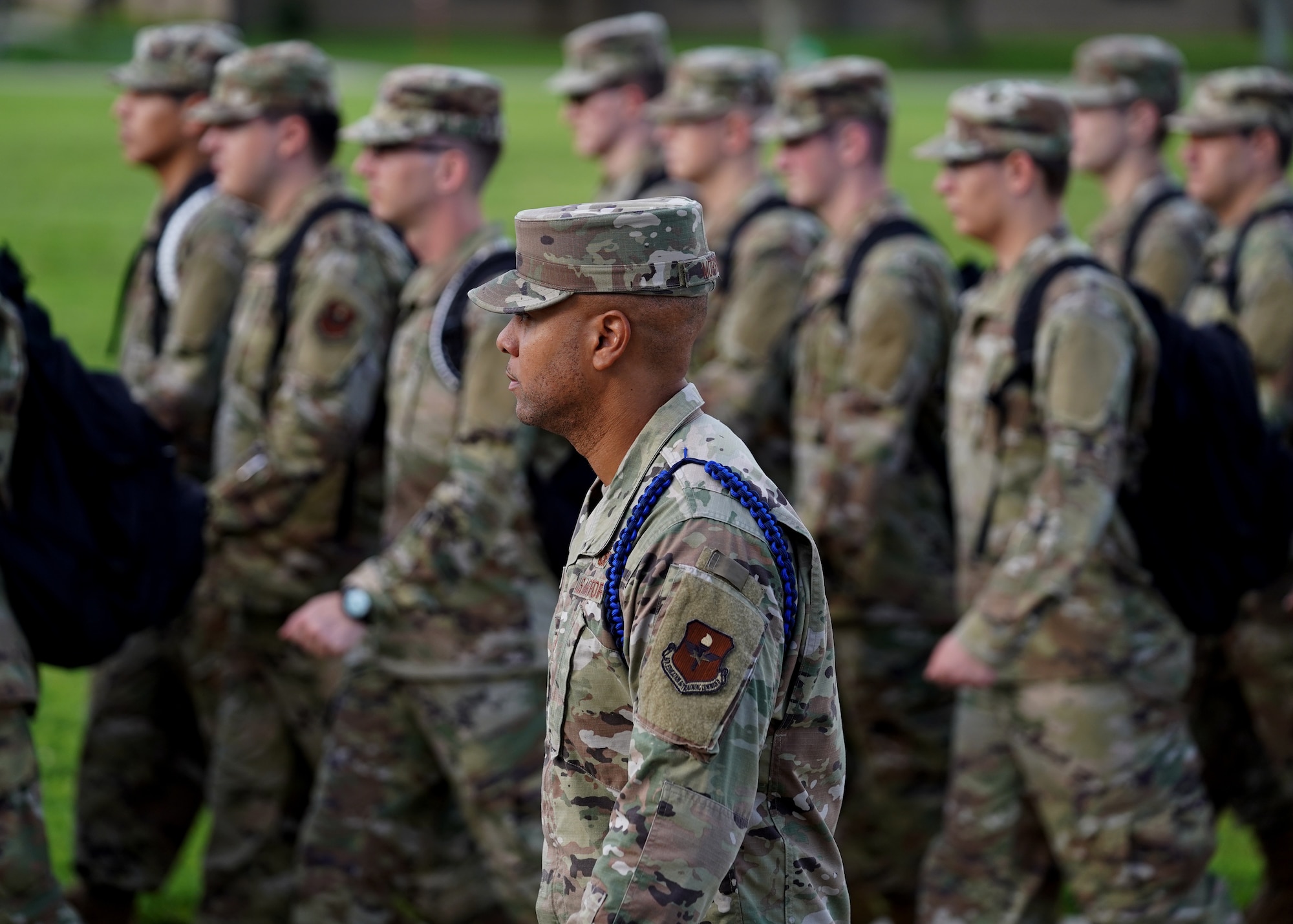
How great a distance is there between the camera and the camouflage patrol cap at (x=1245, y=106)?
7.63 m

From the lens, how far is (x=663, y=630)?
9.32 feet

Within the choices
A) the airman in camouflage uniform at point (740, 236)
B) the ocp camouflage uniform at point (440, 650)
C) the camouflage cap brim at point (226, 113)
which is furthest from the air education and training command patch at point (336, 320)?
the airman in camouflage uniform at point (740, 236)

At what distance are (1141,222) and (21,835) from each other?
218 inches

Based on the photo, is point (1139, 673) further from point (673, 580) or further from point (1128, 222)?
point (1128, 222)

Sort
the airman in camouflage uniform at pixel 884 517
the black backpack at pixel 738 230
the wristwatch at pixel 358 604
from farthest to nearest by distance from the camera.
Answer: the black backpack at pixel 738 230, the airman in camouflage uniform at pixel 884 517, the wristwatch at pixel 358 604

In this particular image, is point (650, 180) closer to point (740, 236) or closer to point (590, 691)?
point (740, 236)

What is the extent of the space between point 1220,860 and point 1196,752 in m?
1.93

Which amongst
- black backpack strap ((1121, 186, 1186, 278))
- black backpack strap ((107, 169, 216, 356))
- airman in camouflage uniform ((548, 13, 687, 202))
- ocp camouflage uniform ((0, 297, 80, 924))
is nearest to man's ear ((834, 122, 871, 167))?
black backpack strap ((1121, 186, 1186, 278))

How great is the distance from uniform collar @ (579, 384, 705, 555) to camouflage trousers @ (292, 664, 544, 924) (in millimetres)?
2229

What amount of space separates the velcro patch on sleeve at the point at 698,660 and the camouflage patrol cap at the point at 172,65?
4.80 meters

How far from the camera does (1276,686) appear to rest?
21.2ft

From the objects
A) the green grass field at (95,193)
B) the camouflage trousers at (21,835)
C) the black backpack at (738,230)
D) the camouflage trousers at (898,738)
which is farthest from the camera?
the green grass field at (95,193)

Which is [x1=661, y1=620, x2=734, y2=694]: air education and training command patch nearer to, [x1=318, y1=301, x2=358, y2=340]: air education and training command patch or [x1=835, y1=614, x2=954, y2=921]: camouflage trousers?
[x1=318, y1=301, x2=358, y2=340]: air education and training command patch

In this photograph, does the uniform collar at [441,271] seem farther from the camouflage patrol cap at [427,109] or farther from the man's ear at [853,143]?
the man's ear at [853,143]
